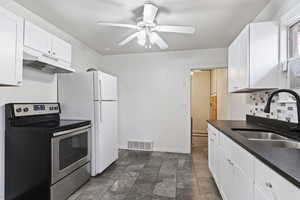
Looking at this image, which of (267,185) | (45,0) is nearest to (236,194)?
(267,185)

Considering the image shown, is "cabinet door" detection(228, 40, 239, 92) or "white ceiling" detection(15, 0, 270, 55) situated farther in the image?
"cabinet door" detection(228, 40, 239, 92)

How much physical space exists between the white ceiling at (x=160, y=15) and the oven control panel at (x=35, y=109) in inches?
51.3

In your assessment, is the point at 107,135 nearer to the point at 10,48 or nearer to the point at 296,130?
the point at 10,48

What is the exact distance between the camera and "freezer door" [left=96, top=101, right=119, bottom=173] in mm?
2763

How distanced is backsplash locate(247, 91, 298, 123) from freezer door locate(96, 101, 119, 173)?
2.35 metres

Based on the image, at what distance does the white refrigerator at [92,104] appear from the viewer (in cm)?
272

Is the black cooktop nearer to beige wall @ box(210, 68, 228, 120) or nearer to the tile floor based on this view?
the tile floor

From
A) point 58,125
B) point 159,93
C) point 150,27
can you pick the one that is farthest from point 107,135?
point 150,27

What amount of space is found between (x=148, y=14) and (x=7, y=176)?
253 centimetres

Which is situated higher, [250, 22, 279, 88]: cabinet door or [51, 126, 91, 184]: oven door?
[250, 22, 279, 88]: cabinet door

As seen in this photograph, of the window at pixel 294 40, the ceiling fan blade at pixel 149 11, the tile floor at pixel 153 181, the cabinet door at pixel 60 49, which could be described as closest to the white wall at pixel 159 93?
the tile floor at pixel 153 181

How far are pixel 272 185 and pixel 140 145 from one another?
3.50 metres

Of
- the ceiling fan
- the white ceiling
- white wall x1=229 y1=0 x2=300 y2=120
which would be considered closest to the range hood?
the white ceiling

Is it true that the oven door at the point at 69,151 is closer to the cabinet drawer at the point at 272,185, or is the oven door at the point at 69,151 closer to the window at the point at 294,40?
the cabinet drawer at the point at 272,185
